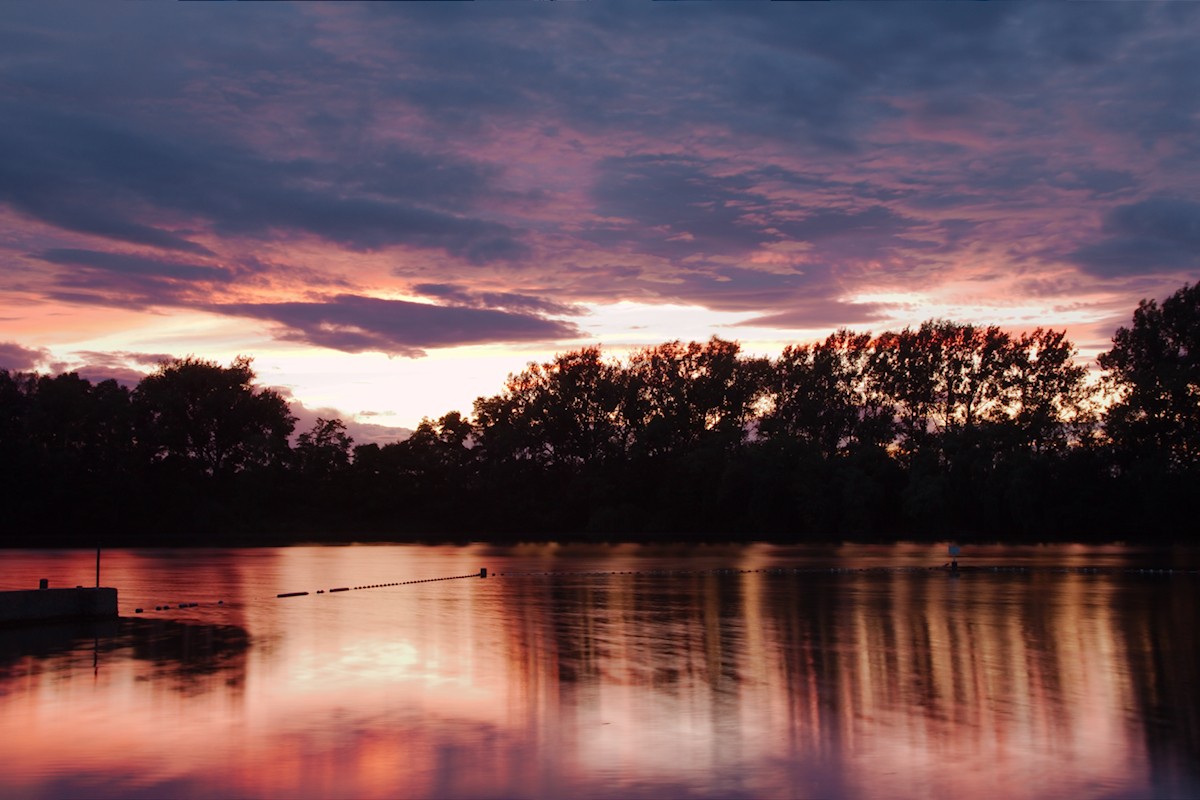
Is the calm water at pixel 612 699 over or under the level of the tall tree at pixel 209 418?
under

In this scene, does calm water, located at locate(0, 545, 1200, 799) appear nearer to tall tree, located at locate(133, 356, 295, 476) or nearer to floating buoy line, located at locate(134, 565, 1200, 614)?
floating buoy line, located at locate(134, 565, 1200, 614)

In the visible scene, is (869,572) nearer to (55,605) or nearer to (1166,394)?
(55,605)

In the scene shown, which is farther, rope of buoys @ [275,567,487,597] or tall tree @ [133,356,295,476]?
tall tree @ [133,356,295,476]

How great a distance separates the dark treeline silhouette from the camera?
254 ft

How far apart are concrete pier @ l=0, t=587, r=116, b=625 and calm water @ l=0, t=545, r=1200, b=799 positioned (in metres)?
0.66

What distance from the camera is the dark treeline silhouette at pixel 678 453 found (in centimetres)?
7744

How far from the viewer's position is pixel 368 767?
31.4 ft

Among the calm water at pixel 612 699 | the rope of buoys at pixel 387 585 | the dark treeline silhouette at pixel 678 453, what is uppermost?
the dark treeline silhouette at pixel 678 453

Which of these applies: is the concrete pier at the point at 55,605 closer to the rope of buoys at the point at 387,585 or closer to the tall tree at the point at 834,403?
the rope of buoys at the point at 387,585

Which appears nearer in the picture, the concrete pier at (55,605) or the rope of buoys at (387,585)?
the concrete pier at (55,605)

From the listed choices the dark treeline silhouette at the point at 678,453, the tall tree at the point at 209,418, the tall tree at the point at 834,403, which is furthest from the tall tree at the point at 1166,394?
the tall tree at the point at 209,418

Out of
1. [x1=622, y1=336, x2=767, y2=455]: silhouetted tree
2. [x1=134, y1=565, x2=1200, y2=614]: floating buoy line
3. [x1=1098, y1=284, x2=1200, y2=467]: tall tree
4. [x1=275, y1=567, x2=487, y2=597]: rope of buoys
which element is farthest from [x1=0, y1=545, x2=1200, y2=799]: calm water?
[x1=622, y1=336, x2=767, y2=455]: silhouetted tree

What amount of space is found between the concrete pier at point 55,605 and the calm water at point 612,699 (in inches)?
26.1

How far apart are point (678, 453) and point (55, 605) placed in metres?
78.5
